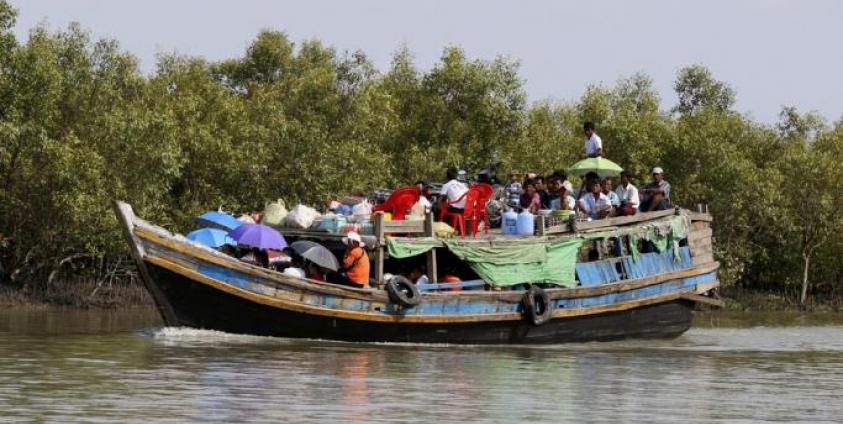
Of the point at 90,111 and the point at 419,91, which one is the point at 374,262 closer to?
the point at 90,111

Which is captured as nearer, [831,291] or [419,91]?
[419,91]

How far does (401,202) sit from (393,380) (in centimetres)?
656

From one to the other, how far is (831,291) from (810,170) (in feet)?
22.8

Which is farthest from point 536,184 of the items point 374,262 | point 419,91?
point 419,91

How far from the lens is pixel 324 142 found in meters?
43.3

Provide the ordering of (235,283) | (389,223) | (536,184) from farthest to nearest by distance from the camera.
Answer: (536,184), (389,223), (235,283)

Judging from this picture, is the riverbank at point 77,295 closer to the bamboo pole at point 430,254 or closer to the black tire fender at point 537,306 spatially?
the bamboo pole at point 430,254

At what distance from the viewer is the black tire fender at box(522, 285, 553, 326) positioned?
24375mm

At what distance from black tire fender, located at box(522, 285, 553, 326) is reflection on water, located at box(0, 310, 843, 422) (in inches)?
18.4

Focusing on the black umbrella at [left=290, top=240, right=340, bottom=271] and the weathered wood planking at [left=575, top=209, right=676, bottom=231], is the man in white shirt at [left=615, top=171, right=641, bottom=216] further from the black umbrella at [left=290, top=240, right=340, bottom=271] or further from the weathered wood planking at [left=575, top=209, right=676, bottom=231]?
the black umbrella at [left=290, top=240, right=340, bottom=271]

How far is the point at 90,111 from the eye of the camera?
3819 cm

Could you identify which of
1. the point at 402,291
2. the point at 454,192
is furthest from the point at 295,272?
the point at 454,192

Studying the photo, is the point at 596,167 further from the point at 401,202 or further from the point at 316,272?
the point at 316,272

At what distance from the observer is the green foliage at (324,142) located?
3575 cm
